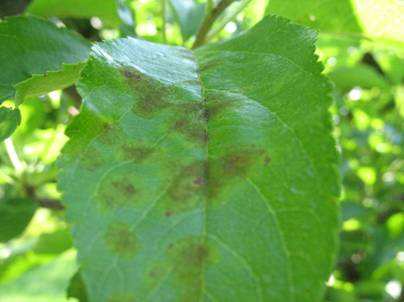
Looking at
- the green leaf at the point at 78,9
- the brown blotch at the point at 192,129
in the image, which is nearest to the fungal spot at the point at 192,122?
the brown blotch at the point at 192,129

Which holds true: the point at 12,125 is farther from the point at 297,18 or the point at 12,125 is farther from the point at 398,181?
the point at 398,181

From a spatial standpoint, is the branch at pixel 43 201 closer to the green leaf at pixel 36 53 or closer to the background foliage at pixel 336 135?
the background foliage at pixel 336 135

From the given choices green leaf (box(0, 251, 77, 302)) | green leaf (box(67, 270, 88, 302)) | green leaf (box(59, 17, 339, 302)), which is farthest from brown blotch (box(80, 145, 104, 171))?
green leaf (box(0, 251, 77, 302))

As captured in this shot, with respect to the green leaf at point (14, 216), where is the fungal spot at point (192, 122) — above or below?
above

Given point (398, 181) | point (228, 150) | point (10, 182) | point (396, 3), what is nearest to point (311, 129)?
point (228, 150)

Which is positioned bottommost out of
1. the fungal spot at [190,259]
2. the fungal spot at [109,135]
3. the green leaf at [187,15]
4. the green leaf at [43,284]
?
the green leaf at [43,284]

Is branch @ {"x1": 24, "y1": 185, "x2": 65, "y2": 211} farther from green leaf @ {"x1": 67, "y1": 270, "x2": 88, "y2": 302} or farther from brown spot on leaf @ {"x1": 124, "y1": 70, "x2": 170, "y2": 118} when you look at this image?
brown spot on leaf @ {"x1": 124, "y1": 70, "x2": 170, "y2": 118}

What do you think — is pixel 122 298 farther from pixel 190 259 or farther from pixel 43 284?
pixel 43 284

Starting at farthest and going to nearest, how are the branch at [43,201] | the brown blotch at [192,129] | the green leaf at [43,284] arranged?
the green leaf at [43,284] → the branch at [43,201] → the brown blotch at [192,129]
